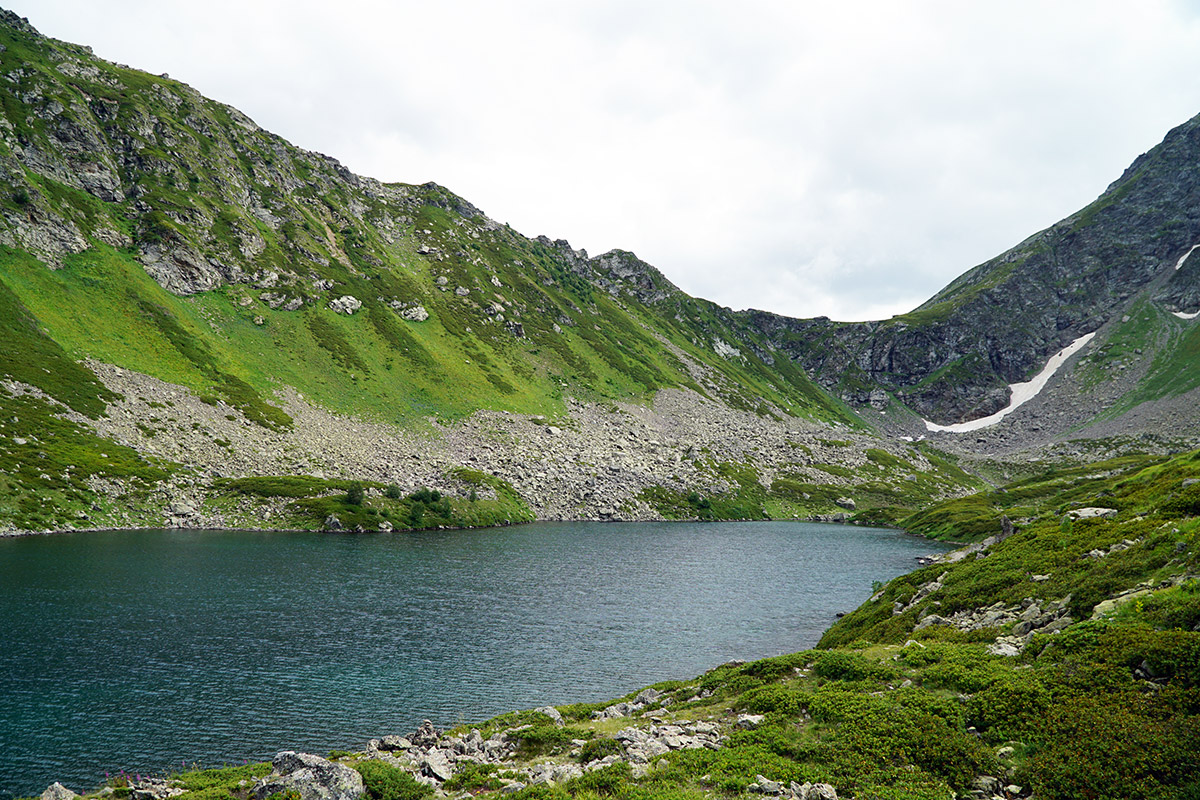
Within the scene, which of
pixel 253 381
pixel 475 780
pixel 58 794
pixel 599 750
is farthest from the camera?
pixel 253 381

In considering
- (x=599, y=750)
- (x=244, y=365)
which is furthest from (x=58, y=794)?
(x=244, y=365)

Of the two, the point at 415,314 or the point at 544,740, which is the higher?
the point at 415,314

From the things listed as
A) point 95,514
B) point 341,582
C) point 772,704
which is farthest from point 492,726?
point 95,514

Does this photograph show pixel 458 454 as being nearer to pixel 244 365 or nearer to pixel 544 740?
pixel 244 365

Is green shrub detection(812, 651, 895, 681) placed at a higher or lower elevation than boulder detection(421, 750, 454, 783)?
higher

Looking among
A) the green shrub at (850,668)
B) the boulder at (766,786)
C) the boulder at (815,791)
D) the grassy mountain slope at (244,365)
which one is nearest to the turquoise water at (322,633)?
the green shrub at (850,668)

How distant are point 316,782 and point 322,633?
30475mm

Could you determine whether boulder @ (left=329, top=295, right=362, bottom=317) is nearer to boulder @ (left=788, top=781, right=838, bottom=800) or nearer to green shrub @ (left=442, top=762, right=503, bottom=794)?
green shrub @ (left=442, top=762, right=503, bottom=794)

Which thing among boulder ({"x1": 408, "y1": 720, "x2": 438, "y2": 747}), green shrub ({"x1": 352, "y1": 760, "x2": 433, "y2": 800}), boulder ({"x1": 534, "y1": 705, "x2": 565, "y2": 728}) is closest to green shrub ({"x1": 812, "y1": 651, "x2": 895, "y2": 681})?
boulder ({"x1": 534, "y1": 705, "x2": 565, "y2": 728})

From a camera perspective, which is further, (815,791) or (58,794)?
(58,794)

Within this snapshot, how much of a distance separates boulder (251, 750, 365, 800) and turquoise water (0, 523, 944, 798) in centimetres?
Result: 1095

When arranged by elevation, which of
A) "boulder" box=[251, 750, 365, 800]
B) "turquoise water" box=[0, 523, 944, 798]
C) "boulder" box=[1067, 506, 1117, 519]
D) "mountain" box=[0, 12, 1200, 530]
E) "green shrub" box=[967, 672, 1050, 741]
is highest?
"mountain" box=[0, 12, 1200, 530]

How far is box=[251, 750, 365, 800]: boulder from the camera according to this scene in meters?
16.4

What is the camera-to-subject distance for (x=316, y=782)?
16.7 m
